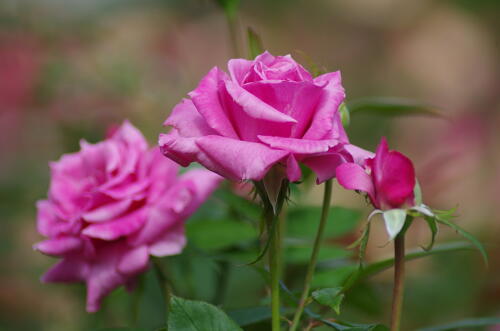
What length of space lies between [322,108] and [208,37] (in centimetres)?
171

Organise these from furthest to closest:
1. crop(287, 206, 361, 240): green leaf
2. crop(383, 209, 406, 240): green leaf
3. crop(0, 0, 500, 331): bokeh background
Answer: crop(0, 0, 500, 331): bokeh background, crop(287, 206, 361, 240): green leaf, crop(383, 209, 406, 240): green leaf

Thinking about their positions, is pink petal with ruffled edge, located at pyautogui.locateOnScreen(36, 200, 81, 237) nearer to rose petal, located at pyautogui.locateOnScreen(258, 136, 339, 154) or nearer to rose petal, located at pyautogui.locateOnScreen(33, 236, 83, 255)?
rose petal, located at pyautogui.locateOnScreen(33, 236, 83, 255)

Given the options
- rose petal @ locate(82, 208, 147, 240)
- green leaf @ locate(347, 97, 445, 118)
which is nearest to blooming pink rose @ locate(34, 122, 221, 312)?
Answer: rose petal @ locate(82, 208, 147, 240)

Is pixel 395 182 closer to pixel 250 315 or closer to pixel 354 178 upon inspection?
pixel 354 178

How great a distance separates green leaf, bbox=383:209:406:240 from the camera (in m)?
0.29

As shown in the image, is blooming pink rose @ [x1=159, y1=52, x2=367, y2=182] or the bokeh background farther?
the bokeh background

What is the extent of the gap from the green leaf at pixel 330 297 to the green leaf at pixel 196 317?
0.04 metres

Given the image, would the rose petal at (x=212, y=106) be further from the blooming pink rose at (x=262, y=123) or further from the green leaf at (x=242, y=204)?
the green leaf at (x=242, y=204)

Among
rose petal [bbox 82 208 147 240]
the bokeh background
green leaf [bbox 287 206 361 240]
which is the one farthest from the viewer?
the bokeh background

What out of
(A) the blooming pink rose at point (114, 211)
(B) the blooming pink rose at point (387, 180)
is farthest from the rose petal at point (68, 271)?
(B) the blooming pink rose at point (387, 180)

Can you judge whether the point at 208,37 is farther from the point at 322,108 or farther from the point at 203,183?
the point at 322,108

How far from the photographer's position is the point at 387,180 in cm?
30

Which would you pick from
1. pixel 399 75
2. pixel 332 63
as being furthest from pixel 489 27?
pixel 332 63

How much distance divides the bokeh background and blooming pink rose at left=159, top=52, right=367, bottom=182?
0.05m
